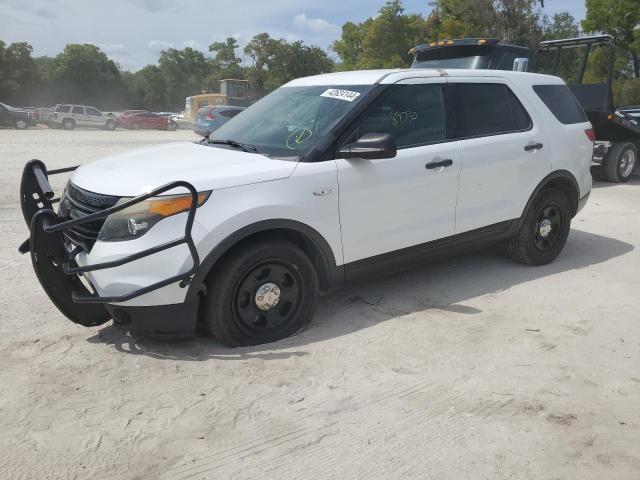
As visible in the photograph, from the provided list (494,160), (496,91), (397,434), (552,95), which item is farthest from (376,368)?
(552,95)

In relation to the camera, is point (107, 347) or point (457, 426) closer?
point (457, 426)

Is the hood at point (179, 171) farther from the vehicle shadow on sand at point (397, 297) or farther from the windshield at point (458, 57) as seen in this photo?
the windshield at point (458, 57)

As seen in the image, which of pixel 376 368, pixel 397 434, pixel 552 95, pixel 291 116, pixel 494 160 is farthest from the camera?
pixel 552 95

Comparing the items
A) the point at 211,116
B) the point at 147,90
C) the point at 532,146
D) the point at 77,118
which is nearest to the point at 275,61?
the point at 147,90

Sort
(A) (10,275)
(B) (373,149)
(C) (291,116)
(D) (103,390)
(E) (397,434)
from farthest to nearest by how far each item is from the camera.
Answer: (A) (10,275) < (C) (291,116) < (B) (373,149) < (D) (103,390) < (E) (397,434)

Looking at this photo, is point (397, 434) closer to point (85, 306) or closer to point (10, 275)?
point (85, 306)

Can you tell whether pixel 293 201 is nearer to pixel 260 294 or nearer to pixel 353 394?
pixel 260 294

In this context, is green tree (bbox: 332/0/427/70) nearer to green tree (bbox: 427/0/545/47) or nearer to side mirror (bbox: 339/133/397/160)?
green tree (bbox: 427/0/545/47)

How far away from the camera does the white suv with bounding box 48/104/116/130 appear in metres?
34.3

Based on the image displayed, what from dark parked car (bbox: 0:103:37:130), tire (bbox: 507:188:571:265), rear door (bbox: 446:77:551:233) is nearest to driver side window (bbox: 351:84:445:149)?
rear door (bbox: 446:77:551:233)

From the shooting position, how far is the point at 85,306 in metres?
3.80

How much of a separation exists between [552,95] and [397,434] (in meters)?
4.07

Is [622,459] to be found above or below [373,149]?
below

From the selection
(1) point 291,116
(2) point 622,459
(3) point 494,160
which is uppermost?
(1) point 291,116
